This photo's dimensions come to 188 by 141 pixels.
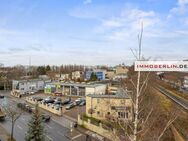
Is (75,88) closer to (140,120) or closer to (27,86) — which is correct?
(27,86)

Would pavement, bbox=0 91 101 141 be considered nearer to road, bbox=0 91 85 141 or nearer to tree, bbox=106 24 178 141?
road, bbox=0 91 85 141

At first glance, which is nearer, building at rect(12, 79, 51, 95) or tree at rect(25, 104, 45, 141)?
tree at rect(25, 104, 45, 141)

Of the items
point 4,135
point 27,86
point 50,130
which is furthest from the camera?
point 27,86

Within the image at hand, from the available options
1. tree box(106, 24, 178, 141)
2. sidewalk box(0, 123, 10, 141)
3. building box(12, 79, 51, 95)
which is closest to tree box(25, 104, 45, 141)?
sidewalk box(0, 123, 10, 141)

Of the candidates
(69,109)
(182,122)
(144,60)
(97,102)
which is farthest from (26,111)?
(144,60)

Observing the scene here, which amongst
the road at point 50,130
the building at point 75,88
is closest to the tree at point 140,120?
the road at point 50,130

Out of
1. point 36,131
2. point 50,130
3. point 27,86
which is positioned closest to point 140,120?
point 36,131

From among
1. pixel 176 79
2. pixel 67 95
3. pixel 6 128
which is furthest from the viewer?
pixel 176 79

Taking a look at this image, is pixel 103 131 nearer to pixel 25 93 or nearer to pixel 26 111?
pixel 26 111

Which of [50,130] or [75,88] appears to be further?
[75,88]
